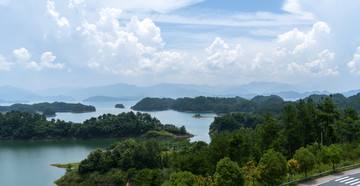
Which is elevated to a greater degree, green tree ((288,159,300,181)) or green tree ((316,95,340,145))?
green tree ((316,95,340,145))

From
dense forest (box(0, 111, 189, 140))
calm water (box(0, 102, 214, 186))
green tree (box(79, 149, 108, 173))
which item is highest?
dense forest (box(0, 111, 189, 140))

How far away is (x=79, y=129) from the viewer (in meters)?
45.3

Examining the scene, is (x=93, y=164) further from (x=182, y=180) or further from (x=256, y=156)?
(x=182, y=180)

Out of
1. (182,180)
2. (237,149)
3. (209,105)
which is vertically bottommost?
(182,180)

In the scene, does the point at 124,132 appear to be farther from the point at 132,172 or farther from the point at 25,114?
the point at 132,172

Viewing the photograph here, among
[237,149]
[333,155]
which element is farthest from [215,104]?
[333,155]

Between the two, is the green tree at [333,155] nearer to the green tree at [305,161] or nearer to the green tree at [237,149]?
the green tree at [305,161]

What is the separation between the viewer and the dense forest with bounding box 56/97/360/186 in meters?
11.4

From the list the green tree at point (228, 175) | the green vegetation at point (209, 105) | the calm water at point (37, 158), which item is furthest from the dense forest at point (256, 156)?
the green vegetation at point (209, 105)

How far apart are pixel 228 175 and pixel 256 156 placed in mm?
6224

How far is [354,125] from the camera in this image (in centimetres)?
1795

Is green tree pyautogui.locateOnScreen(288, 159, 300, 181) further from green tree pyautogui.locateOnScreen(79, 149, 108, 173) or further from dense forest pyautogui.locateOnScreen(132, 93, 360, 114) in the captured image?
dense forest pyautogui.locateOnScreen(132, 93, 360, 114)

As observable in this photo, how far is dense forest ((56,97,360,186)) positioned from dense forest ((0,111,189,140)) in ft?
62.8

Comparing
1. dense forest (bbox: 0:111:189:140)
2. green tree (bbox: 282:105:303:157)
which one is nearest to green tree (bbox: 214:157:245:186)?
green tree (bbox: 282:105:303:157)
